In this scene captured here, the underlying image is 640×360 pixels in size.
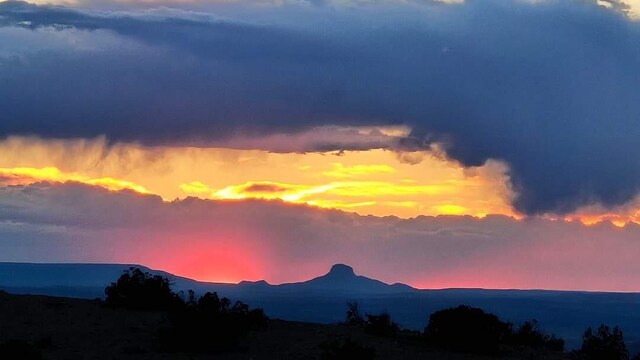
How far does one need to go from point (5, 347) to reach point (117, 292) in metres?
13.5

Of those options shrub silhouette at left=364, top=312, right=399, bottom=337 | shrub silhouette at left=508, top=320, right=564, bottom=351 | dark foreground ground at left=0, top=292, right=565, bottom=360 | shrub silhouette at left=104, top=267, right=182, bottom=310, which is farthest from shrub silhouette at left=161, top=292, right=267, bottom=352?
shrub silhouette at left=508, top=320, right=564, bottom=351

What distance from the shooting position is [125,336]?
48.8 metres

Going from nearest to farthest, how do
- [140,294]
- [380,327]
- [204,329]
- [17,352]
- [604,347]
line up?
[17,352]
[204,329]
[604,347]
[380,327]
[140,294]

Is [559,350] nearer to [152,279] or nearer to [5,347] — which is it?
[152,279]

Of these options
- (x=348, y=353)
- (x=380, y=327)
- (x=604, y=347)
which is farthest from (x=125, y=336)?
(x=604, y=347)

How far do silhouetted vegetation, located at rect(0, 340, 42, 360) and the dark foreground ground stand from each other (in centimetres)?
228

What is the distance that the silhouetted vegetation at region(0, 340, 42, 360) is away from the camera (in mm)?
41156

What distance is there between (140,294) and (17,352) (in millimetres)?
13602

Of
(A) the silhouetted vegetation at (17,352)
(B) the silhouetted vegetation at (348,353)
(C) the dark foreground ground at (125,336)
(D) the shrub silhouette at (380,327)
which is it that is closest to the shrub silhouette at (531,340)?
(C) the dark foreground ground at (125,336)

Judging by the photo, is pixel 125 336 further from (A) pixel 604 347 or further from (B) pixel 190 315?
(A) pixel 604 347

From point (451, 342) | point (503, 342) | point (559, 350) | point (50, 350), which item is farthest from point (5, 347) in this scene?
point (559, 350)

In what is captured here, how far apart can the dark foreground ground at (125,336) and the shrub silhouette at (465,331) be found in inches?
29.7

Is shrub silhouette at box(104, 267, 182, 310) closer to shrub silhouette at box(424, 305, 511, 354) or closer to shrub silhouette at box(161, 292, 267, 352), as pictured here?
shrub silhouette at box(161, 292, 267, 352)

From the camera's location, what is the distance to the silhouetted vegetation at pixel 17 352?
41.2m
